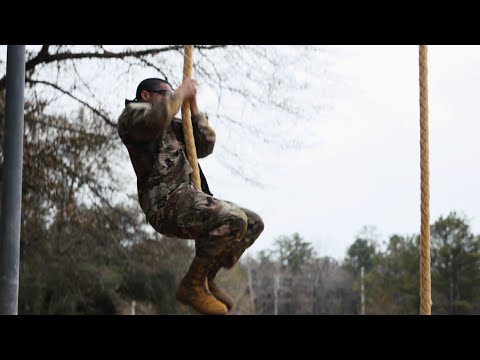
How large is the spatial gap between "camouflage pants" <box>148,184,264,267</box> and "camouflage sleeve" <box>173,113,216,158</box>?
10.4 inches

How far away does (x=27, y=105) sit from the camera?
29.6ft

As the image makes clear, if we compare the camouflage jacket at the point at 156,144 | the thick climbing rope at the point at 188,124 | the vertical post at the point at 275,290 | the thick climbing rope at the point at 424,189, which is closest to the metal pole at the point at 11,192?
the camouflage jacket at the point at 156,144

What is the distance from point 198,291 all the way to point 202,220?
31 centimetres

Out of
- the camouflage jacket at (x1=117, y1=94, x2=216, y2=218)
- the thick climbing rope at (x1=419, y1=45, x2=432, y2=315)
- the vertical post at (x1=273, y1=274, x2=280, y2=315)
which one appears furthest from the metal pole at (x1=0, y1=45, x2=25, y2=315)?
the vertical post at (x1=273, y1=274, x2=280, y2=315)

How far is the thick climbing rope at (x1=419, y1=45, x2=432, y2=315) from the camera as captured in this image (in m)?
2.95

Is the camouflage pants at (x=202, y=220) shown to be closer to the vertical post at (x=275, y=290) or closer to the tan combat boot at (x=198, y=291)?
the tan combat boot at (x=198, y=291)

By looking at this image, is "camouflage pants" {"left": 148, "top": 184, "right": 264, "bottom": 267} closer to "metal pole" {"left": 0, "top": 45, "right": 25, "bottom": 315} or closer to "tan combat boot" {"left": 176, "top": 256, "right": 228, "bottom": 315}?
"tan combat boot" {"left": 176, "top": 256, "right": 228, "bottom": 315}

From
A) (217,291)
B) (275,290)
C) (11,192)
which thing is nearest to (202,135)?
(217,291)

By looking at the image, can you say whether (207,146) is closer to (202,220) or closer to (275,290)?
(202,220)

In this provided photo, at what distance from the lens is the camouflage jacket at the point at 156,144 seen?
9.75 feet

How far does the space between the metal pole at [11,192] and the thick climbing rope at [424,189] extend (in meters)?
2.78
